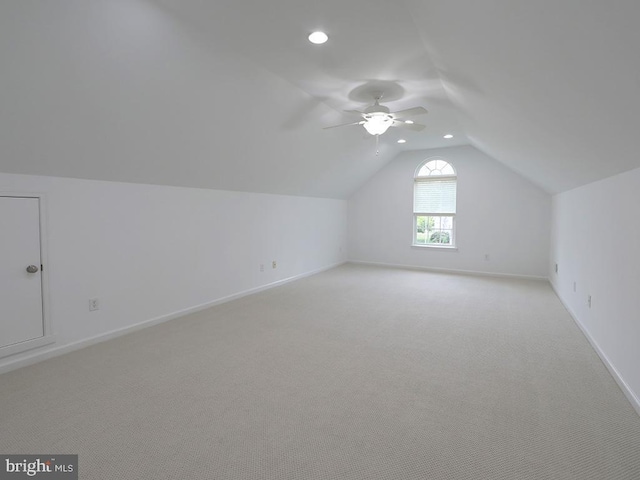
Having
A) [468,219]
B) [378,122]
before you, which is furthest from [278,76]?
[468,219]

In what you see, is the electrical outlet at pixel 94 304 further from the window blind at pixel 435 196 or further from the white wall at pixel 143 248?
the window blind at pixel 435 196

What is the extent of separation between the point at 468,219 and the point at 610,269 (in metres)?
4.01

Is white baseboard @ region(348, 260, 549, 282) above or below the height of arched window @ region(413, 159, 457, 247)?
below

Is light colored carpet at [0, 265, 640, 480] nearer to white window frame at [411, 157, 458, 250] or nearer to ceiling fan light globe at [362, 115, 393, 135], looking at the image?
ceiling fan light globe at [362, 115, 393, 135]

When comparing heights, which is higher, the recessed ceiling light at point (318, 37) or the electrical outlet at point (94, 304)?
the recessed ceiling light at point (318, 37)

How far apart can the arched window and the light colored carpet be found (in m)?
3.28

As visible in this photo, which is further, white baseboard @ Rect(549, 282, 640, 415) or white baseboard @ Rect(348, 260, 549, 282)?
white baseboard @ Rect(348, 260, 549, 282)

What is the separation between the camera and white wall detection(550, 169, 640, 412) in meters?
2.17

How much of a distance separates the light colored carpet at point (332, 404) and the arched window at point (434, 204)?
10.8 ft

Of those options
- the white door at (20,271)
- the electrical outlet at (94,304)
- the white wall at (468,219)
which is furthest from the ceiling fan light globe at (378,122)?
the white wall at (468,219)

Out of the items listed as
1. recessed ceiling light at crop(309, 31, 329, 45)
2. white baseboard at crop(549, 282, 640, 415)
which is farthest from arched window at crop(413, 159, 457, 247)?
recessed ceiling light at crop(309, 31, 329, 45)

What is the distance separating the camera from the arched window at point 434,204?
22.1 feet

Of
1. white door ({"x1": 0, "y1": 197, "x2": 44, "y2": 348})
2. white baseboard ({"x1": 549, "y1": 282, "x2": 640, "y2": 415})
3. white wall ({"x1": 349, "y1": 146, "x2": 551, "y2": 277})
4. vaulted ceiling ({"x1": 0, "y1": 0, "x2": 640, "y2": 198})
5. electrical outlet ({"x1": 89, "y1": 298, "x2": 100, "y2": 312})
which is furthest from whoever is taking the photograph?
white wall ({"x1": 349, "y1": 146, "x2": 551, "y2": 277})

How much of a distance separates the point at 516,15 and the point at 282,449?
2336 mm
